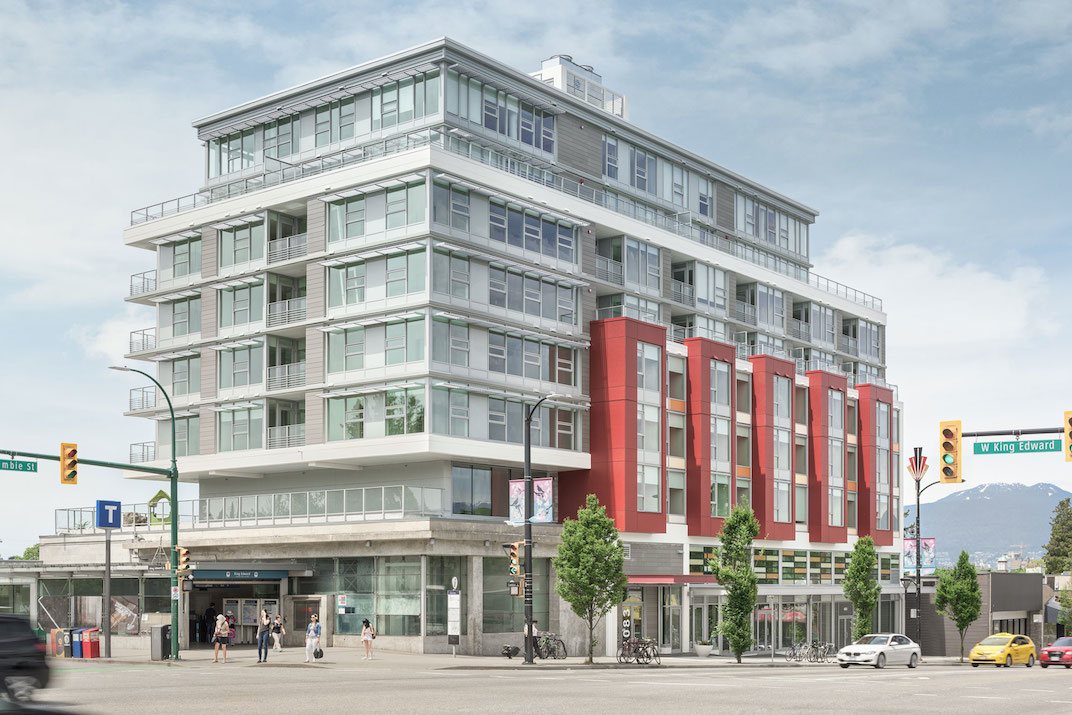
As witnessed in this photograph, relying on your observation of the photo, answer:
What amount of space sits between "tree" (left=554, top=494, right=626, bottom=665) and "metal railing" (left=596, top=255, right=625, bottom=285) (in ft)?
59.8

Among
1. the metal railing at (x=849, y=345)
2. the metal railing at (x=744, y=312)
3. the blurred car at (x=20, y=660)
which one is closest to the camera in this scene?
the blurred car at (x=20, y=660)

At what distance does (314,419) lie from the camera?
6212 cm

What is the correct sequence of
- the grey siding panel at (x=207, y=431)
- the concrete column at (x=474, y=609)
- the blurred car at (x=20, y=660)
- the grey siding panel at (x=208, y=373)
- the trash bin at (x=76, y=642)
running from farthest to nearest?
1. the grey siding panel at (x=208, y=373)
2. the grey siding panel at (x=207, y=431)
3. the concrete column at (x=474, y=609)
4. the trash bin at (x=76, y=642)
5. the blurred car at (x=20, y=660)

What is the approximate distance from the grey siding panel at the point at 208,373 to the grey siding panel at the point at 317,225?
9.05 metres

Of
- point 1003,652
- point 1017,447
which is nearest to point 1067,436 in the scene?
point 1017,447

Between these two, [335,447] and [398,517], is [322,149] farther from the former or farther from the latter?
A: [398,517]

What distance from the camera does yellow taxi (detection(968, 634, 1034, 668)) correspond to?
194 feet

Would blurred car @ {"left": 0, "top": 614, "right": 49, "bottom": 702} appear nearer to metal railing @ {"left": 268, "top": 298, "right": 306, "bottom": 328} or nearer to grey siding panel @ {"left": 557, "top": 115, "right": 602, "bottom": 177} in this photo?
metal railing @ {"left": 268, "top": 298, "right": 306, "bottom": 328}

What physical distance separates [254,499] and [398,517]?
29.0ft

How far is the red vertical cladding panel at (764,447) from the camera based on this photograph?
2970 inches

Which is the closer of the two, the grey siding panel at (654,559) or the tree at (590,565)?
the tree at (590,565)

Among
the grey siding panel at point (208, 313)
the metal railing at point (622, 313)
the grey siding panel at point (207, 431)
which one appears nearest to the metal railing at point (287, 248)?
the grey siding panel at point (208, 313)

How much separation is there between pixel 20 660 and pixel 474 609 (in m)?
32.4

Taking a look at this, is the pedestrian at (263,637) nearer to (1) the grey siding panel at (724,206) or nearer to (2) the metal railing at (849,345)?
(1) the grey siding panel at (724,206)
